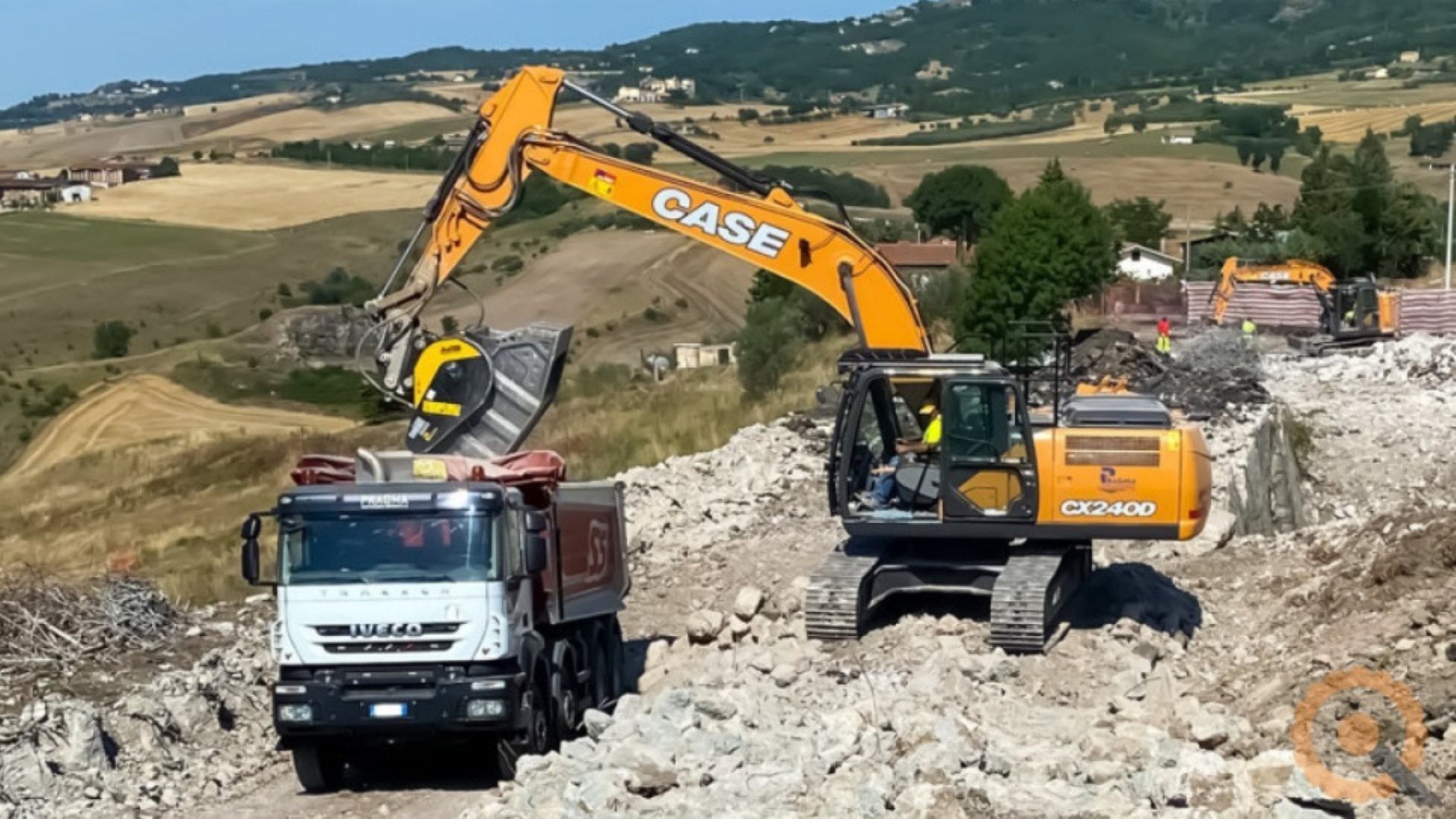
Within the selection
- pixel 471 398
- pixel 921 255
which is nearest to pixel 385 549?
pixel 471 398

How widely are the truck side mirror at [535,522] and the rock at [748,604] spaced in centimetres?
402

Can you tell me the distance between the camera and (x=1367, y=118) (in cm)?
15938

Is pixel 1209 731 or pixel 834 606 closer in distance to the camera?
pixel 1209 731

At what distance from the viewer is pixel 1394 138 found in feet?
475

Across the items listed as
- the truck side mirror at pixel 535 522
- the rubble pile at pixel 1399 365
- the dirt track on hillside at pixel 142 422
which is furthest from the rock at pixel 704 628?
the dirt track on hillside at pixel 142 422

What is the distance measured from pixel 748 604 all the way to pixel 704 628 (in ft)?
1.55

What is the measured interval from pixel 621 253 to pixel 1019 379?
6559cm

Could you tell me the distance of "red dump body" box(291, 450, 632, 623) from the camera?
15.5 meters

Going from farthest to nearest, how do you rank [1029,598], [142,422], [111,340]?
[111,340]
[142,422]
[1029,598]

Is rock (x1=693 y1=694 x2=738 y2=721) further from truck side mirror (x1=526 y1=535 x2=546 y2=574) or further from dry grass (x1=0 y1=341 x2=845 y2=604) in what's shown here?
dry grass (x1=0 y1=341 x2=845 y2=604)

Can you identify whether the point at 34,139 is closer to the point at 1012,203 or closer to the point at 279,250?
the point at 279,250

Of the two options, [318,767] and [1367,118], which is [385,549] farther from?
[1367,118]

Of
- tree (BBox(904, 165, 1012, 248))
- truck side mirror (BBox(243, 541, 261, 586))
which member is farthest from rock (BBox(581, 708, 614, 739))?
tree (BBox(904, 165, 1012, 248))

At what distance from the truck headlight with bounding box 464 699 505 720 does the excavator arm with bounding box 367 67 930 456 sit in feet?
15.2
